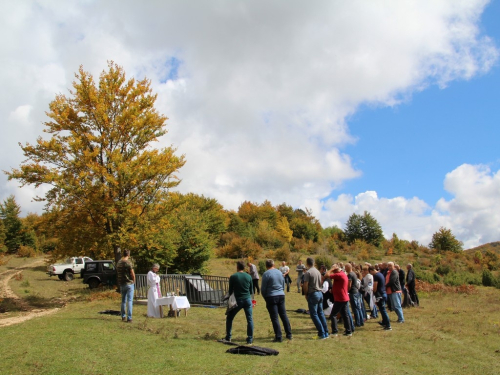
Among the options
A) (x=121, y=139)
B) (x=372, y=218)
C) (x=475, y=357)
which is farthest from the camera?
(x=372, y=218)

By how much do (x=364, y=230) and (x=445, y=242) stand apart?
1196 cm

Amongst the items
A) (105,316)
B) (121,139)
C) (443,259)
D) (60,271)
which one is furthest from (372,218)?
(105,316)

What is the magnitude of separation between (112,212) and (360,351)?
39.5 ft

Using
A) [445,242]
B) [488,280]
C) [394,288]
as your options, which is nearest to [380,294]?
[394,288]

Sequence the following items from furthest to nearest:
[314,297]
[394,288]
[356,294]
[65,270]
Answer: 1. [65,270]
2. [394,288]
3. [356,294]
4. [314,297]

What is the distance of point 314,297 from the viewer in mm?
8016

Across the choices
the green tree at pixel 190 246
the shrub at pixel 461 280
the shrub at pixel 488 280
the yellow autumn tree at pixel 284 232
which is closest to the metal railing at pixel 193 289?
the green tree at pixel 190 246

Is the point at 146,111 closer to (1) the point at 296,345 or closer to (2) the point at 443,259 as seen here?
(1) the point at 296,345

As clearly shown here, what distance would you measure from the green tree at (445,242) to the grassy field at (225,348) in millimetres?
40393

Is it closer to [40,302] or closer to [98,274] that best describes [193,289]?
[40,302]

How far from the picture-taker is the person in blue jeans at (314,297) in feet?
26.3

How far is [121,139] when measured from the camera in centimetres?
1722

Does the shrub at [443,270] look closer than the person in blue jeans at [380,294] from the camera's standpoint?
No

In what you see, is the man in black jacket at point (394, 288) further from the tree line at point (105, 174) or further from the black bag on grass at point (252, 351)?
the tree line at point (105, 174)
